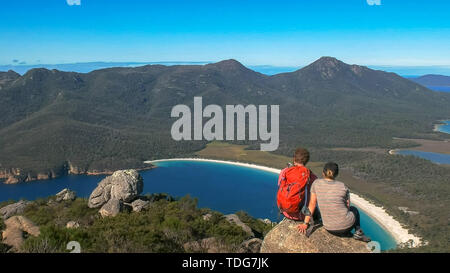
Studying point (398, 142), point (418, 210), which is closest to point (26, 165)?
point (418, 210)

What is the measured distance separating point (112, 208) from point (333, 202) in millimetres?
23720

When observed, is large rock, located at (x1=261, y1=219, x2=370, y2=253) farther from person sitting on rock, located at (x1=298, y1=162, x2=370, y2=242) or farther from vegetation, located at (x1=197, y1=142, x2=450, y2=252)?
vegetation, located at (x1=197, y1=142, x2=450, y2=252)

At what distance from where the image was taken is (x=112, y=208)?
92.2ft

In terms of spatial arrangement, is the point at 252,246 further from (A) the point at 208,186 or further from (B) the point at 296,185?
(A) the point at 208,186

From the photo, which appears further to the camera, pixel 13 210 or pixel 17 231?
pixel 13 210

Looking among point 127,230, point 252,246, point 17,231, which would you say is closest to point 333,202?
point 252,246

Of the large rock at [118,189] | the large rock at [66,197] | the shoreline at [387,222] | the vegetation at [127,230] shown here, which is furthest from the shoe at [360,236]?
the shoreline at [387,222]

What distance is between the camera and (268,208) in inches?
3076

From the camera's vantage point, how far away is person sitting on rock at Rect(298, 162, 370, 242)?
765 cm

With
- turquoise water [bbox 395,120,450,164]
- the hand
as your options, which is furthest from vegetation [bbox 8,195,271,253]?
turquoise water [bbox 395,120,450,164]

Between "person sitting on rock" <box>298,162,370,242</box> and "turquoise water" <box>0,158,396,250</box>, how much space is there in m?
61.9
